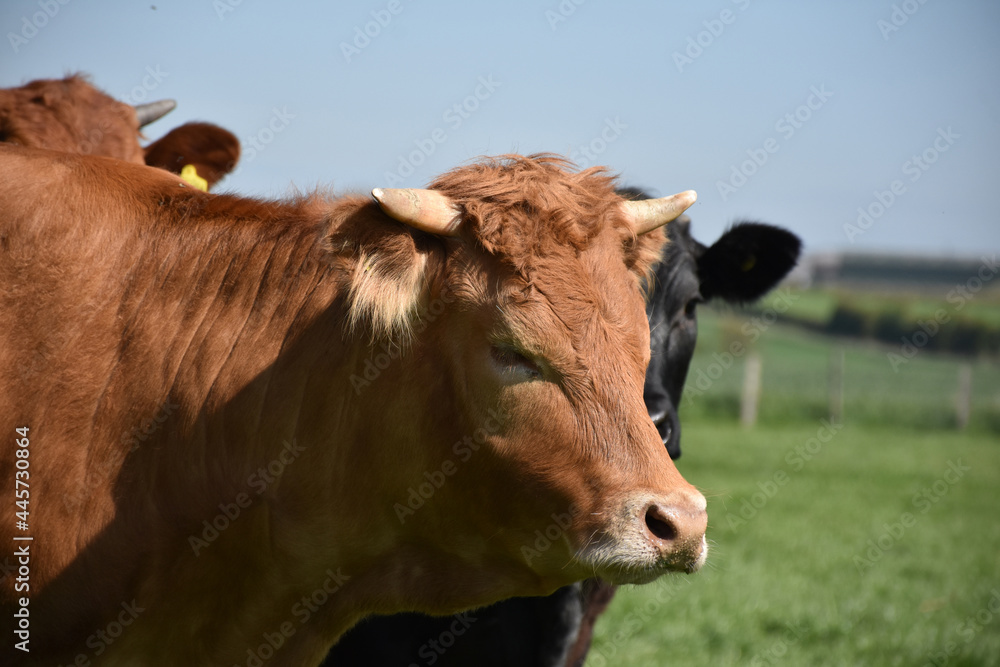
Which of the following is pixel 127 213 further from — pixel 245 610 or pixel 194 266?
pixel 245 610

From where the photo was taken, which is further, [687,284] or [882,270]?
[882,270]

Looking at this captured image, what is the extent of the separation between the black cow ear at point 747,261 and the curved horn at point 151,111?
347 centimetres

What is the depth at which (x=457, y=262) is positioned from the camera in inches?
99.5

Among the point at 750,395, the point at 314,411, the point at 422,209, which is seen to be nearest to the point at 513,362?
the point at 422,209

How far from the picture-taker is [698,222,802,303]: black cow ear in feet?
17.8

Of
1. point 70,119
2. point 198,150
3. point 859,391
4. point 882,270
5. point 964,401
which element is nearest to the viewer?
point 70,119

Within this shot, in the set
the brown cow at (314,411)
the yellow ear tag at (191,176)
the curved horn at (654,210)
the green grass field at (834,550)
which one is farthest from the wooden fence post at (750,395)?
the brown cow at (314,411)

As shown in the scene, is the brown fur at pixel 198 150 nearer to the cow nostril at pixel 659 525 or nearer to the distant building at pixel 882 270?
the cow nostril at pixel 659 525

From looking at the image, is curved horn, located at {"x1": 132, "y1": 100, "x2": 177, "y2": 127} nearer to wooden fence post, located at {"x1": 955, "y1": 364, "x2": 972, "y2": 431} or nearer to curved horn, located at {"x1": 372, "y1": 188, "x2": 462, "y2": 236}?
curved horn, located at {"x1": 372, "y1": 188, "x2": 462, "y2": 236}

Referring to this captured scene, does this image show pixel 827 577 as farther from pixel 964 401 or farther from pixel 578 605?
pixel 964 401

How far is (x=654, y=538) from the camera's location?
88.5 inches

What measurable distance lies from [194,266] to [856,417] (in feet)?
69.9

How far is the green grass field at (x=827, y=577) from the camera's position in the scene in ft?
19.2

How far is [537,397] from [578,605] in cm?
204
